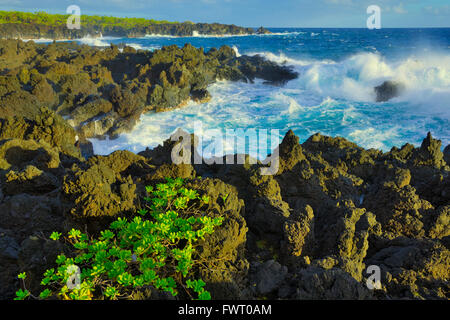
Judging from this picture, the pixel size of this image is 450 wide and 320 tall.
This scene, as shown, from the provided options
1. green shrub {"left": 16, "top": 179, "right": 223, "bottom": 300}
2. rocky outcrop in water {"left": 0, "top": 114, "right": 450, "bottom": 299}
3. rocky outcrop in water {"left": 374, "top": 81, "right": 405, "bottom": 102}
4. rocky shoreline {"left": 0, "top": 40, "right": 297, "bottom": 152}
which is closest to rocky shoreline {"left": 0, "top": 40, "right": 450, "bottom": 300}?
rocky outcrop in water {"left": 0, "top": 114, "right": 450, "bottom": 299}

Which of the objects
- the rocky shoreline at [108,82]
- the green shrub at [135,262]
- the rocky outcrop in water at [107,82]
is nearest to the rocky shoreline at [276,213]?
the green shrub at [135,262]

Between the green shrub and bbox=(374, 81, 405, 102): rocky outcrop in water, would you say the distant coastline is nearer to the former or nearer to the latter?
bbox=(374, 81, 405, 102): rocky outcrop in water

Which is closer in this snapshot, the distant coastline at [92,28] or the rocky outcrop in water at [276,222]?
the rocky outcrop in water at [276,222]

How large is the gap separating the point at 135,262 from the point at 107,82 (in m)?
17.7

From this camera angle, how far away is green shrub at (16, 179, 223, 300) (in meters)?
2.01

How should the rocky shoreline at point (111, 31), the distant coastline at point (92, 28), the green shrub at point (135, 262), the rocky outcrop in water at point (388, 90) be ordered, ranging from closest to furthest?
the green shrub at point (135, 262), the rocky outcrop in water at point (388, 90), the rocky shoreline at point (111, 31), the distant coastline at point (92, 28)

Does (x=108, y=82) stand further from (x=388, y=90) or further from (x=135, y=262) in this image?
(x=388, y=90)

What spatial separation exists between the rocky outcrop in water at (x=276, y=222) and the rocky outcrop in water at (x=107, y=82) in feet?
12.3

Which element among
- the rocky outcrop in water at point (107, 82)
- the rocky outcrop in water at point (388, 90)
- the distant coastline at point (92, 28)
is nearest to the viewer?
the rocky outcrop in water at point (107, 82)

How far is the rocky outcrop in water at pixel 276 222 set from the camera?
2.45 metres

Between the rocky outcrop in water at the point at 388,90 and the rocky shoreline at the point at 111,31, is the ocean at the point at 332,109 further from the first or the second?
the rocky shoreline at the point at 111,31

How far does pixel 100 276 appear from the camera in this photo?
2.12m
